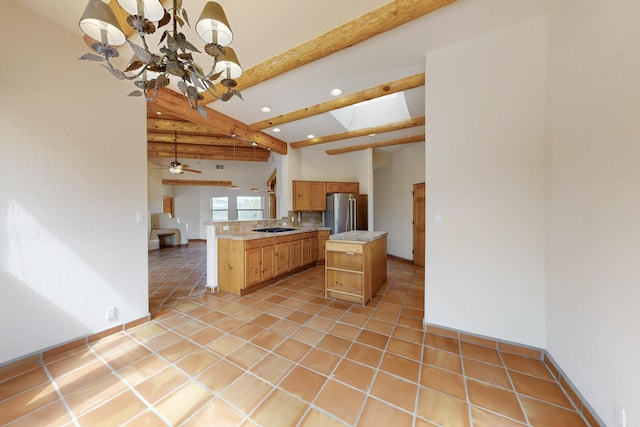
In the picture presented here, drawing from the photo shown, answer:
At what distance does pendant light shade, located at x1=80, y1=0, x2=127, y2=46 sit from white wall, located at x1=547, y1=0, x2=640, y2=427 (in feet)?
8.53

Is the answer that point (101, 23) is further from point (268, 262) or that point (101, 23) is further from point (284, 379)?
point (268, 262)

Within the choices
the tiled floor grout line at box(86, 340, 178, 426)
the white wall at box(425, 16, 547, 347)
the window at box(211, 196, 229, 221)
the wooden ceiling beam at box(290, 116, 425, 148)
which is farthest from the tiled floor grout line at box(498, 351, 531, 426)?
the window at box(211, 196, 229, 221)

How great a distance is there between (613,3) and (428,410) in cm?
253

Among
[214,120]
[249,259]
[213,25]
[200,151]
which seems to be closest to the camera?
[213,25]

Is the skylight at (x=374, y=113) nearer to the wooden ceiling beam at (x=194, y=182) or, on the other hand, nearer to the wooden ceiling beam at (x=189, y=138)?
the wooden ceiling beam at (x=189, y=138)

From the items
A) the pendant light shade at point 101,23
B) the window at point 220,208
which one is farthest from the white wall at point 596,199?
the window at point 220,208

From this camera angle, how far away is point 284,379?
165 cm

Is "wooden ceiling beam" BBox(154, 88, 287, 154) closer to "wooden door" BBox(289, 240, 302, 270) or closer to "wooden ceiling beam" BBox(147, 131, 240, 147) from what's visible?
"wooden ceiling beam" BBox(147, 131, 240, 147)

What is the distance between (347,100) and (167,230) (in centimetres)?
768

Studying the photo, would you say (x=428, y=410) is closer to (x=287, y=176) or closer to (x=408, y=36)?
(x=408, y=36)

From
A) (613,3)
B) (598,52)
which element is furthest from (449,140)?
(613,3)

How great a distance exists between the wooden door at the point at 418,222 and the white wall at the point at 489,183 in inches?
112

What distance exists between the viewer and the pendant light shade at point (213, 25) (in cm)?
123

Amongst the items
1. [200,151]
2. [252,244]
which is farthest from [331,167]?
[200,151]
